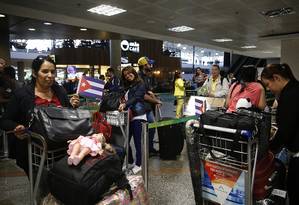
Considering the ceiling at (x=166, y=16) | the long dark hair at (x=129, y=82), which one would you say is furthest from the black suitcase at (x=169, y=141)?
the ceiling at (x=166, y=16)

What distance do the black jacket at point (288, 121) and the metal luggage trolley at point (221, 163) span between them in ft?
0.83

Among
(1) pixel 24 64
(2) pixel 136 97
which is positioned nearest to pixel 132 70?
(2) pixel 136 97

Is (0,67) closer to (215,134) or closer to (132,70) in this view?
(132,70)

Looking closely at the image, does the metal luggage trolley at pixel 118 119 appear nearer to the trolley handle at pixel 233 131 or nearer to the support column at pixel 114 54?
the trolley handle at pixel 233 131

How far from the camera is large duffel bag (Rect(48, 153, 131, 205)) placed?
1612 mm

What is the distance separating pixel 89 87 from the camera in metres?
3.56

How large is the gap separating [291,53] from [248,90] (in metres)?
11.2

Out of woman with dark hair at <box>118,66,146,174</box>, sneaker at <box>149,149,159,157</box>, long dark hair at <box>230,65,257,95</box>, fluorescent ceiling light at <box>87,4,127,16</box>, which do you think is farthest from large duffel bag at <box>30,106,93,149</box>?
fluorescent ceiling light at <box>87,4,127,16</box>

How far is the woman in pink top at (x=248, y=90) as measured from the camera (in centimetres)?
346

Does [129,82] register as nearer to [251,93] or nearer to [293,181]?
[251,93]

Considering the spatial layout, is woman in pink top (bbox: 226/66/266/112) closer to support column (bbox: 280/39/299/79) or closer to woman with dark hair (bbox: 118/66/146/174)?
woman with dark hair (bbox: 118/66/146/174)

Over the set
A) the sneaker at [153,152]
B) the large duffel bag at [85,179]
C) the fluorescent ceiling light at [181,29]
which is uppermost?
the fluorescent ceiling light at [181,29]

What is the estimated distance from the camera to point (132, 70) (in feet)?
12.5

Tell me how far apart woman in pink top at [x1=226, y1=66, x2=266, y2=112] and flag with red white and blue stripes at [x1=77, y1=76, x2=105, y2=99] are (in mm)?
1622
